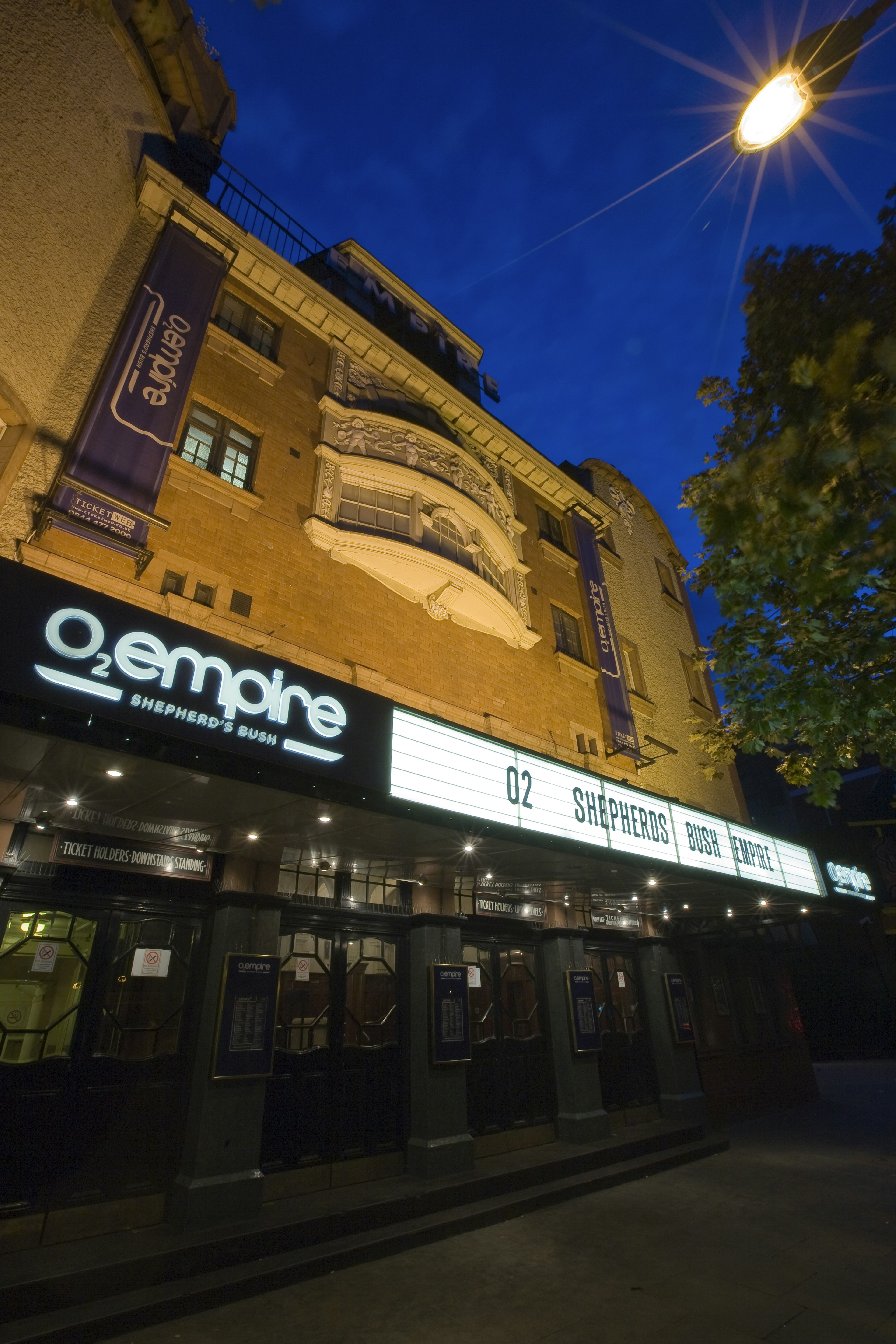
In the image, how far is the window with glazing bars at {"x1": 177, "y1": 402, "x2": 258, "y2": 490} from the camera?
10.0m

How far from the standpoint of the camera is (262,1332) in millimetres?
5000

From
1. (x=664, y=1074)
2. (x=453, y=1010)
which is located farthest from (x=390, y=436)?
(x=664, y=1074)

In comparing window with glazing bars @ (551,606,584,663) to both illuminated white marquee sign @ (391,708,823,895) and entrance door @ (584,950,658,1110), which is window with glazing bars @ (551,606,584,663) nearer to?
illuminated white marquee sign @ (391,708,823,895)

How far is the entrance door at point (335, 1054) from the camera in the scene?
25.0ft

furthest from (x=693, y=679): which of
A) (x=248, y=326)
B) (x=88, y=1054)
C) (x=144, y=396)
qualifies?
(x=88, y=1054)

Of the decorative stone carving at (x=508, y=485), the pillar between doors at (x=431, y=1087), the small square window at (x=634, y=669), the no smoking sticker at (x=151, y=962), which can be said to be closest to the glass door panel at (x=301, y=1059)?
the pillar between doors at (x=431, y=1087)

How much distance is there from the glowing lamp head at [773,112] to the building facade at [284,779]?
13.3ft

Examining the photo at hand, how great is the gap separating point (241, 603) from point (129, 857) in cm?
392

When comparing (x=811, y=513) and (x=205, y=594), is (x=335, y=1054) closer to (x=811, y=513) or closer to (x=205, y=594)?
(x=205, y=594)

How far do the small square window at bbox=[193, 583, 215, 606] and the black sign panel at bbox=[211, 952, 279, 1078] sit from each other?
4848mm

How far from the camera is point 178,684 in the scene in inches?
200

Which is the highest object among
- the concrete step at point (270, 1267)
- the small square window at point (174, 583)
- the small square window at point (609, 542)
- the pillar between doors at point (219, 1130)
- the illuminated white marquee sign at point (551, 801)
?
the small square window at point (609, 542)

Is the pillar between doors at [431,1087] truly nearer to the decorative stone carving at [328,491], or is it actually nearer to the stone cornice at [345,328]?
the decorative stone carving at [328,491]

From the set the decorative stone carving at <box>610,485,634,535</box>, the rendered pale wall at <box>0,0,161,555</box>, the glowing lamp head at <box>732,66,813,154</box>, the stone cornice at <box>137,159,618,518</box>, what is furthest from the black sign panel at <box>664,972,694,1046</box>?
the decorative stone carving at <box>610,485,634,535</box>
